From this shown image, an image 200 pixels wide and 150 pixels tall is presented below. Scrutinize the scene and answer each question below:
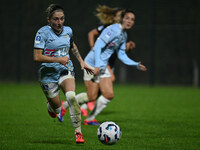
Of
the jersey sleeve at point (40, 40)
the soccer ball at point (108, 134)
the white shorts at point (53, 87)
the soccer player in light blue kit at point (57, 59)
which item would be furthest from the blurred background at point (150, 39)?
the soccer ball at point (108, 134)

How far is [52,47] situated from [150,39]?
12658 mm

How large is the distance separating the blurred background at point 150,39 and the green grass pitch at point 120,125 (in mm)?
5698

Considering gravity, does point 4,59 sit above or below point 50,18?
below

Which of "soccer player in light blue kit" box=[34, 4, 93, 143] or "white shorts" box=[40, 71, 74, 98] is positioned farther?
"white shorts" box=[40, 71, 74, 98]

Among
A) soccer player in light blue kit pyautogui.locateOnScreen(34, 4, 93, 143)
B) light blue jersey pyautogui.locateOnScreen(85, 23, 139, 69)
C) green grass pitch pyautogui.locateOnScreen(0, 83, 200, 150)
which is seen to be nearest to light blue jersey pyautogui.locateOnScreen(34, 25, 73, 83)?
soccer player in light blue kit pyautogui.locateOnScreen(34, 4, 93, 143)

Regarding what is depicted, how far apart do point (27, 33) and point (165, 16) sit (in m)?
5.86

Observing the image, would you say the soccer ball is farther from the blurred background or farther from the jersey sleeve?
the blurred background

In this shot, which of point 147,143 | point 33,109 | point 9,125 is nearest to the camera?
point 147,143

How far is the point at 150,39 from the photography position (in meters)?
18.7

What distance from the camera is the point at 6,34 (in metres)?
19.6

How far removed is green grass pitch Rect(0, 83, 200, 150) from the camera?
6.09 meters

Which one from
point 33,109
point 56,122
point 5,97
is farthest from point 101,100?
point 5,97

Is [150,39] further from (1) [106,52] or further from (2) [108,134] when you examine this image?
(2) [108,134]

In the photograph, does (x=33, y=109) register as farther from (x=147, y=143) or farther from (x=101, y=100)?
(x=147, y=143)
